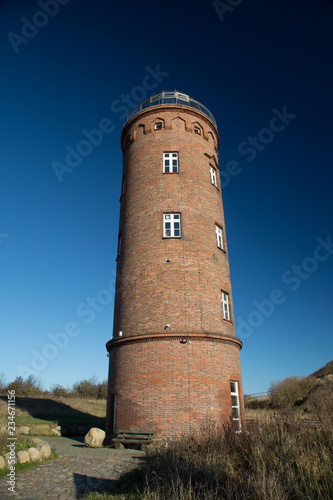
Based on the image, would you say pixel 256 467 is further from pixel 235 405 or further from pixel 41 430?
pixel 41 430

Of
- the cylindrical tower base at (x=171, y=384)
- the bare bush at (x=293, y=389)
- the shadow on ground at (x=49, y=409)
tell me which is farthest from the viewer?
the bare bush at (x=293, y=389)

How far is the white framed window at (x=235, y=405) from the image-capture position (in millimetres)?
12322

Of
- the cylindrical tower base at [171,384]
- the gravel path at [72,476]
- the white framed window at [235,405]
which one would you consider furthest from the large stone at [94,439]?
the white framed window at [235,405]

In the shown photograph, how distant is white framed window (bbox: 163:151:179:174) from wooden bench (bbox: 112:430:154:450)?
10.9 m

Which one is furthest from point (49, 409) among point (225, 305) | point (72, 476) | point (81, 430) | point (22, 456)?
point (72, 476)

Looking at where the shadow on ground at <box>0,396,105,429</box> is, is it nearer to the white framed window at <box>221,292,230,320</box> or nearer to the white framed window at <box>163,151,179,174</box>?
the white framed window at <box>221,292,230,320</box>

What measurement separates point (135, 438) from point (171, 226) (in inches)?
324

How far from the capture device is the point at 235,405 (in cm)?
1256

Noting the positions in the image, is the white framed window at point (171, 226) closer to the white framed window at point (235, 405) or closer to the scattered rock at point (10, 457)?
the white framed window at point (235, 405)

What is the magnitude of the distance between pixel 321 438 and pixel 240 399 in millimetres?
6859

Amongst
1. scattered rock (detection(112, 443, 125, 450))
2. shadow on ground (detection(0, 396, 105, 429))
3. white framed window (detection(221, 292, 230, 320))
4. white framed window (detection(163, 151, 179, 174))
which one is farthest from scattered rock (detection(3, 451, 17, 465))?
shadow on ground (detection(0, 396, 105, 429))

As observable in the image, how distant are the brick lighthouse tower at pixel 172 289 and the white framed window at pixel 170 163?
0.05 metres

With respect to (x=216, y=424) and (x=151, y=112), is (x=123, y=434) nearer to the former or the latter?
(x=216, y=424)

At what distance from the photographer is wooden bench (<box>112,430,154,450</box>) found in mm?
10840
